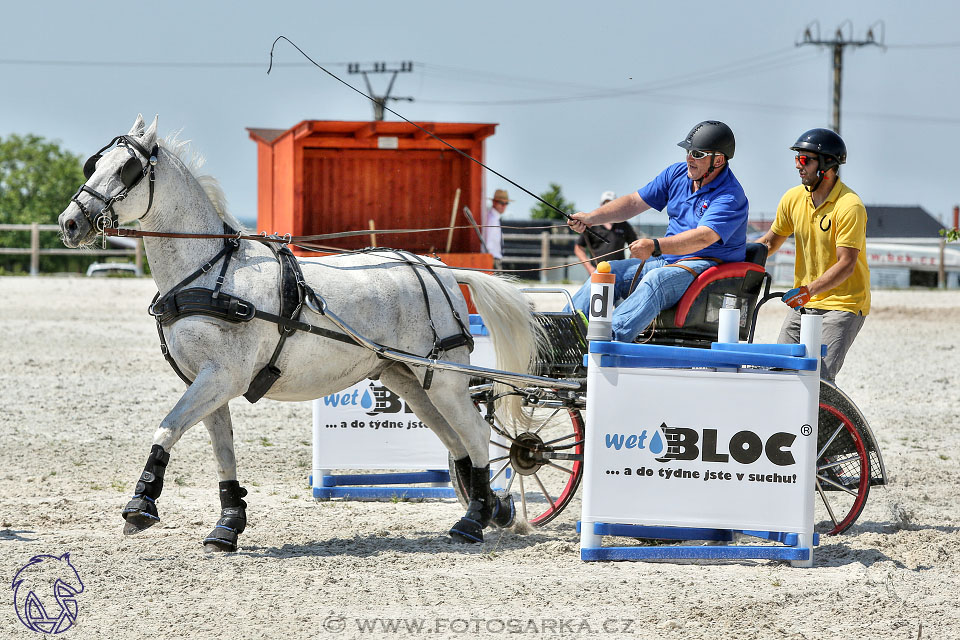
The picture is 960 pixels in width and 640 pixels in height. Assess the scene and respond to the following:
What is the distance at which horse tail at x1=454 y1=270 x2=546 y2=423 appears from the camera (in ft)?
19.0

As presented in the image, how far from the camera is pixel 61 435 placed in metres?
8.46

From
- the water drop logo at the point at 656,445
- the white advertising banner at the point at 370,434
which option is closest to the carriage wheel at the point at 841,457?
the water drop logo at the point at 656,445

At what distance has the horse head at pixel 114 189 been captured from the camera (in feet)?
15.9

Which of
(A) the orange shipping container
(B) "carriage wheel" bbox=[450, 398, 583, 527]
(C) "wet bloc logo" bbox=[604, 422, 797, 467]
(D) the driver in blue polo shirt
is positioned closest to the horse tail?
(D) the driver in blue polo shirt

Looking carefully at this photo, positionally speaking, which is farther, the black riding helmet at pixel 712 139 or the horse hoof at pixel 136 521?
the black riding helmet at pixel 712 139

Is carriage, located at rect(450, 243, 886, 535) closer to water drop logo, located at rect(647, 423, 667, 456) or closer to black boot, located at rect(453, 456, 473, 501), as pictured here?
black boot, located at rect(453, 456, 473, 501)

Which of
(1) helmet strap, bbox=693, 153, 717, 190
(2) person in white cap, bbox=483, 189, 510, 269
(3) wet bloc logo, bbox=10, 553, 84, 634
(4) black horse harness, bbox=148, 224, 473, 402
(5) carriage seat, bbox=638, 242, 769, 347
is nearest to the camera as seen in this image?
(3) wet bloc logo, bbox=10, 553, 84, 634

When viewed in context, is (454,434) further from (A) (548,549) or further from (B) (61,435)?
(B) (61,435)

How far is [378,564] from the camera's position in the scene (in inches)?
193

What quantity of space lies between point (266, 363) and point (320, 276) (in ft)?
1.74

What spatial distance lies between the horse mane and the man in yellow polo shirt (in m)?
2.91

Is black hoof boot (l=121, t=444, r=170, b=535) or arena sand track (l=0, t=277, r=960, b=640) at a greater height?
black hoof boot (l=121, t=444, r=170, b=535)

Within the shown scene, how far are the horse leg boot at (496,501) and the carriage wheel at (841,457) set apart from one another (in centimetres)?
162

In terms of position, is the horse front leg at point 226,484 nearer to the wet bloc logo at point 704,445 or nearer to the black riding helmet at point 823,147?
the wet bloc logo at point 704,445
